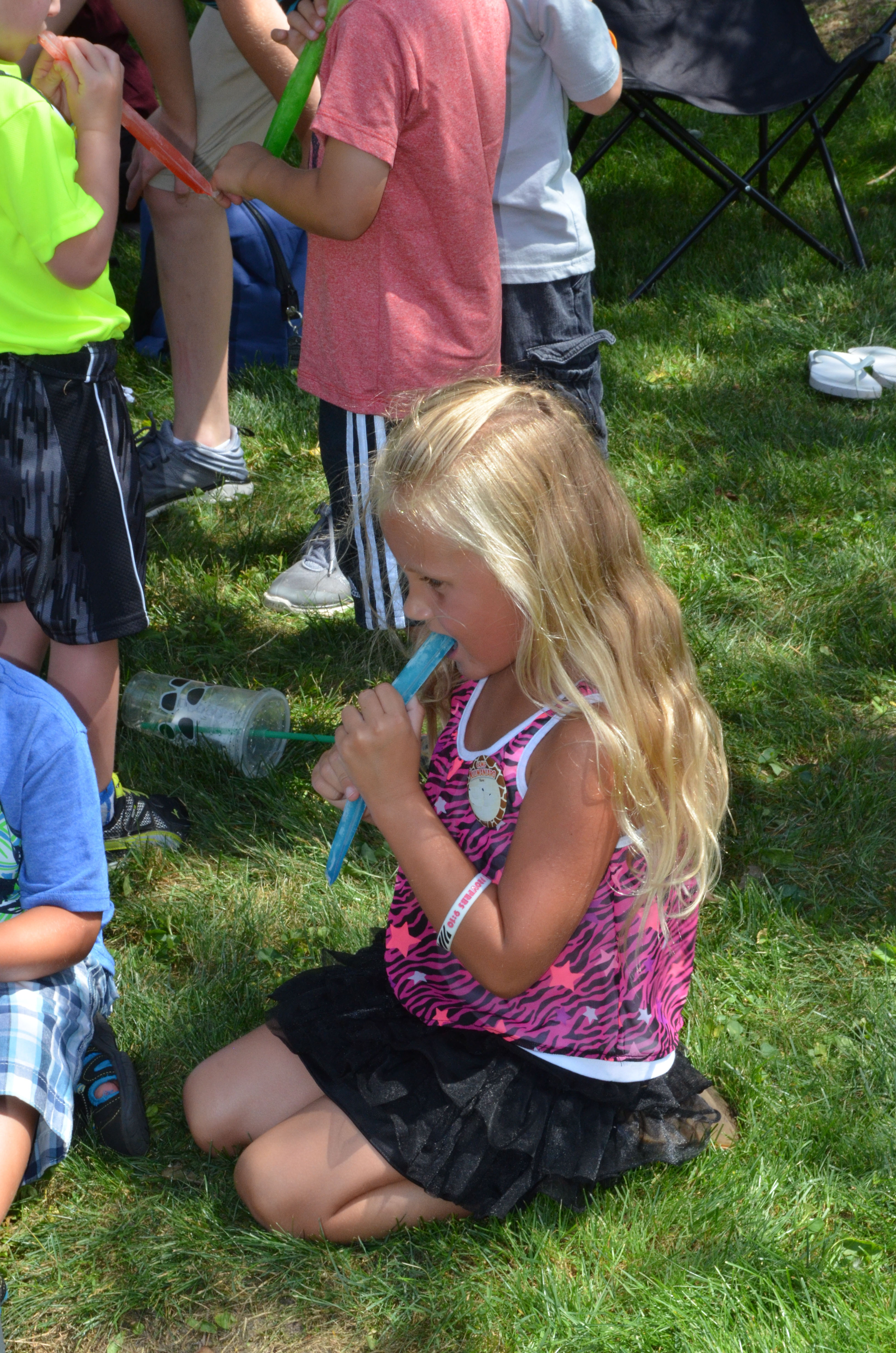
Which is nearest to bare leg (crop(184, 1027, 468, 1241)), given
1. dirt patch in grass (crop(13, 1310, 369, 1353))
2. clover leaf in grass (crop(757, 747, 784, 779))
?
dirt patch in grass (crop(13, 1310, 369, 1353))

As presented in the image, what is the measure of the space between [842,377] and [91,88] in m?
2.56

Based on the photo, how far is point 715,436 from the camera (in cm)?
362

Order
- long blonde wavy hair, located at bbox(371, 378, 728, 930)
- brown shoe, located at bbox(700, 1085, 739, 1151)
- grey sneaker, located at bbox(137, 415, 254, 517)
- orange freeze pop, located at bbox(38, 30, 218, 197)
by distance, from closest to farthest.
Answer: long blonde wavy hair, located at bbox(371, 378, 728, 930) < brown shoe, located at bbox(700, 1085, 739, 1151) < orange freeze pop, located at bbox(38, 30, 218, 197) < grey sneaker, located at bbox(137, 415, 254, 517)

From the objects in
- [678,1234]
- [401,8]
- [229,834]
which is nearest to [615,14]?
[401,8]

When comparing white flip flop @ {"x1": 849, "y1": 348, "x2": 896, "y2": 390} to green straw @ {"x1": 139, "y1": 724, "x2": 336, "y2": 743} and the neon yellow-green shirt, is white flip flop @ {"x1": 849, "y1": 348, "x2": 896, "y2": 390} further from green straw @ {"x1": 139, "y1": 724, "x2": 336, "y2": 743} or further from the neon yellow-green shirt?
the neon yellow-green shirt

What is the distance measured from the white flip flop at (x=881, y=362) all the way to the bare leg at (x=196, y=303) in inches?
77.9

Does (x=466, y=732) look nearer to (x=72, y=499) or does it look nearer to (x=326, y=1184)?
(x=326, y=1184)

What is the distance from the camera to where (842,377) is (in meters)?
3.77

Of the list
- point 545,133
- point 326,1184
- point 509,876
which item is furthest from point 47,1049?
point 545,133

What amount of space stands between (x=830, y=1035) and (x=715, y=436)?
209 centimetres

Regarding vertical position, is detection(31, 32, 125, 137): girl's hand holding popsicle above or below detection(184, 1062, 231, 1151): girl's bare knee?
above

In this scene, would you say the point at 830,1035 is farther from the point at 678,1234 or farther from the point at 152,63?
the point at 152,63

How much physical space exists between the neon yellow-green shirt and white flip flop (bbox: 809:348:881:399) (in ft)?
8.13

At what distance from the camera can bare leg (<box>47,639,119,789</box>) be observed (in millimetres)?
2184
